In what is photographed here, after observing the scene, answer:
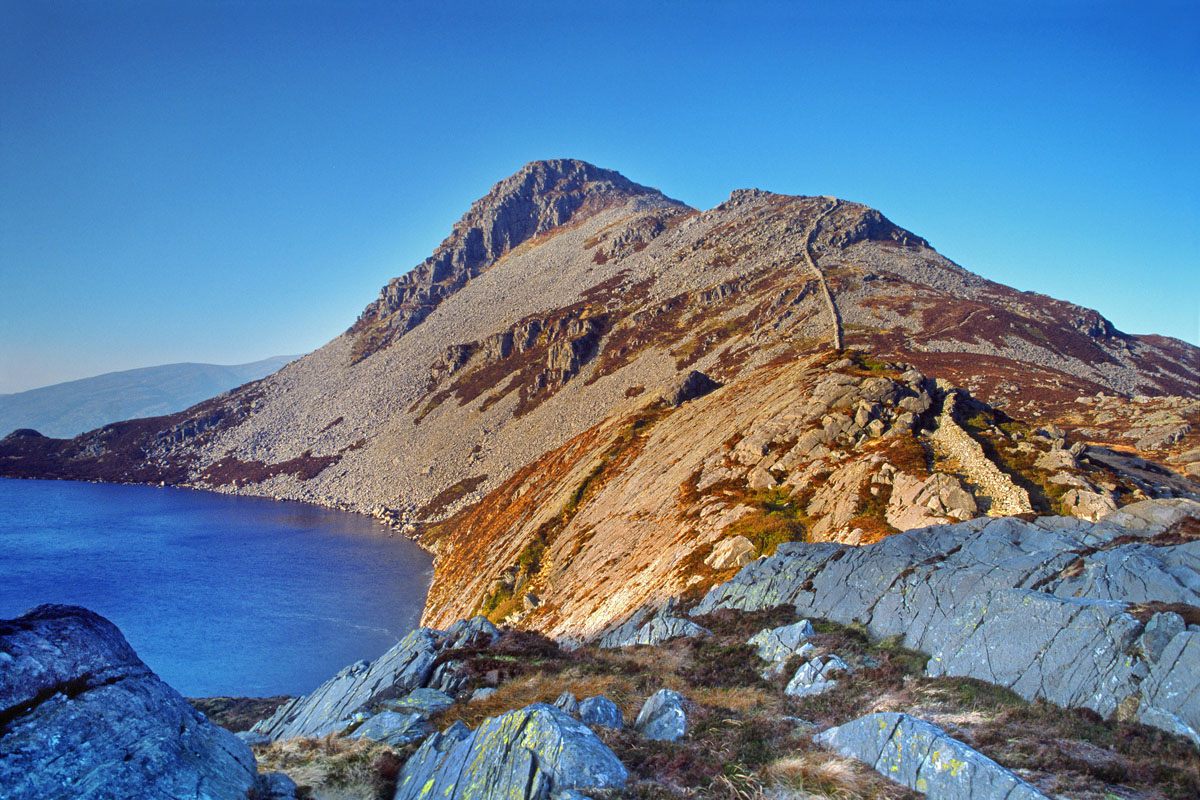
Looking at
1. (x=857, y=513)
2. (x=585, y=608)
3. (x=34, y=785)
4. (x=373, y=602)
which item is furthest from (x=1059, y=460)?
(x=373, y=602)

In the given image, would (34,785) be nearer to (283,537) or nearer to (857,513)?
(857,513)

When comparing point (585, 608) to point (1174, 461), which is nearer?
point (585, 608)

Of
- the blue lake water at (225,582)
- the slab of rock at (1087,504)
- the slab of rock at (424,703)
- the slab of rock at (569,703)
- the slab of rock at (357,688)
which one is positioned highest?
the slab of rock at (1087,504)

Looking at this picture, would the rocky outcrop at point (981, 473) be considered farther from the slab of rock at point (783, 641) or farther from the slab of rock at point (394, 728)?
the slab of rock at point (394, 728)

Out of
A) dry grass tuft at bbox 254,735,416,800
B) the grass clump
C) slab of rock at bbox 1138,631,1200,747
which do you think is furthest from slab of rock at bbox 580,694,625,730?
the grass clump

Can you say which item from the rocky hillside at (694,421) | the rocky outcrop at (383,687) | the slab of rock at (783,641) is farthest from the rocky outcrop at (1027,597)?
the rocky outcrop at (383,687)
